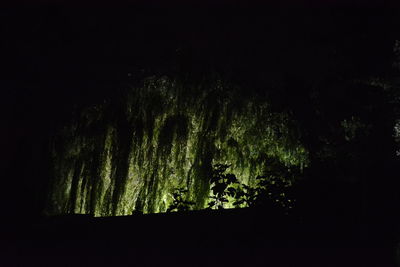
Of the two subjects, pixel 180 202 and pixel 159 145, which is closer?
pixel 180 202

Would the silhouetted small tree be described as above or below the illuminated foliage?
below

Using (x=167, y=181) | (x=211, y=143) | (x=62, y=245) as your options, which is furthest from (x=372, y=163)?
(x=62, y=245)

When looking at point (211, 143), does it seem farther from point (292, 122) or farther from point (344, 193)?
point (344, 193)

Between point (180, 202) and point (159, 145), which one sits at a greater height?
point (159, 145)

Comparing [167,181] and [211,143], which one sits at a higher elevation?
[211,143]

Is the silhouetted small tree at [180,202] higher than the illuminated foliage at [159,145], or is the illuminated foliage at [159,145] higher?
the illuminated foliage at [159,145]

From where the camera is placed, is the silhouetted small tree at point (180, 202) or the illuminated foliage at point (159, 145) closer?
the silhouetted small tree at point (180, 202)

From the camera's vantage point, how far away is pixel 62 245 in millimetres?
4270

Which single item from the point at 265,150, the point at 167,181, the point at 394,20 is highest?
the point at 394,20

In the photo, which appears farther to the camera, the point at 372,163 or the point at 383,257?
the point at 372,163

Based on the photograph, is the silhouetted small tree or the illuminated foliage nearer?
the silhouetted small tree

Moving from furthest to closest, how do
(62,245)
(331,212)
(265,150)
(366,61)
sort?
(265,150), (366,61), (331,212), (62,245)

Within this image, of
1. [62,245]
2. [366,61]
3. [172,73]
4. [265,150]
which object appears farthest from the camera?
[172,73]

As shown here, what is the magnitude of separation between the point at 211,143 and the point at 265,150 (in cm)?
75
